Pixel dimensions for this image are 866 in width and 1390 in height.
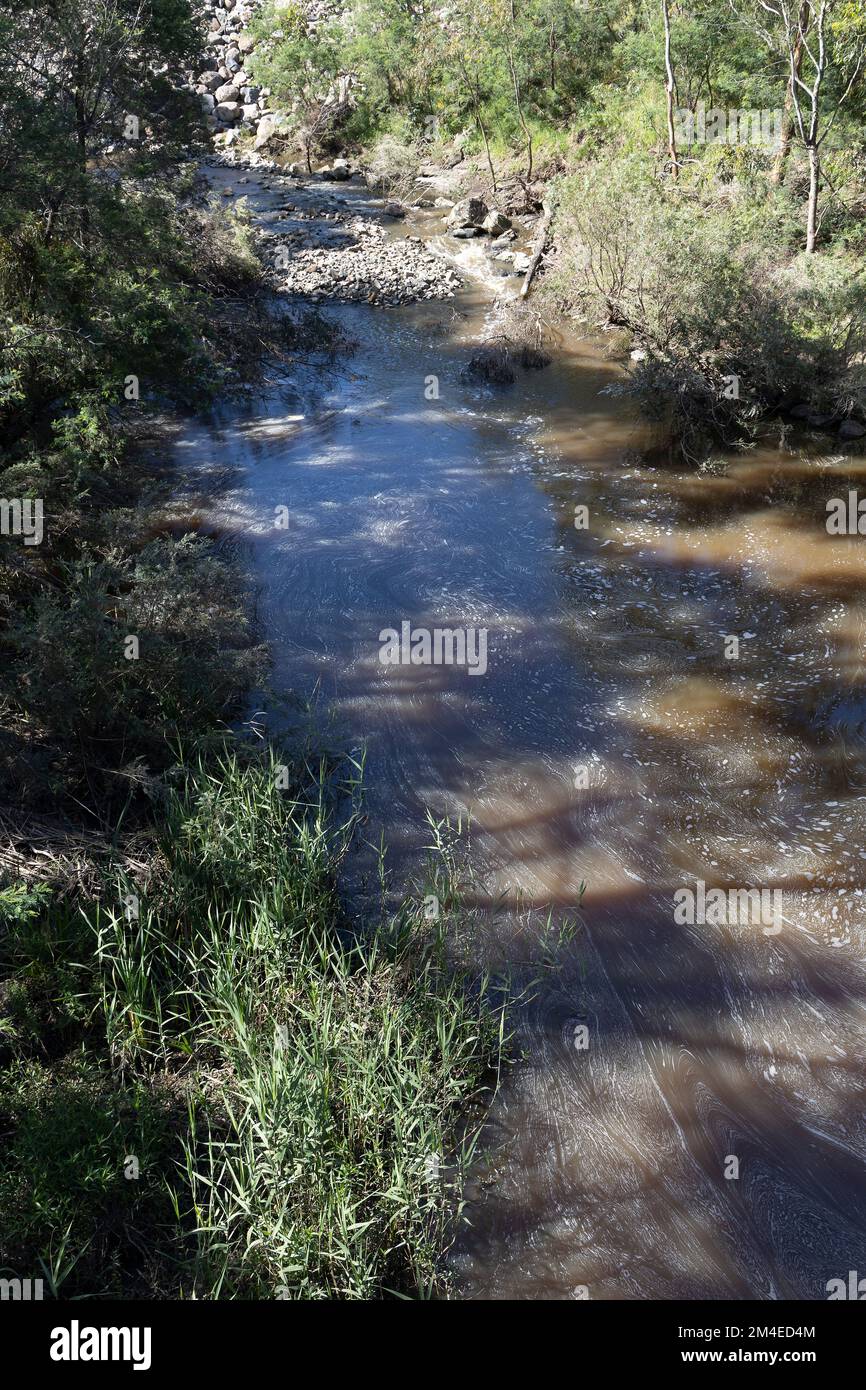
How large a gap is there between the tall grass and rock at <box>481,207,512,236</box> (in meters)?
18.4

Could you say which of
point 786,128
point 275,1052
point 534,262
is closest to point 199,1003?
point 275,1052

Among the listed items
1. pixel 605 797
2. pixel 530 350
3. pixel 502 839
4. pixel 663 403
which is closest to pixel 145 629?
pixel 502 839

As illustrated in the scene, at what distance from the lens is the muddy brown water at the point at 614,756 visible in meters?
4.80

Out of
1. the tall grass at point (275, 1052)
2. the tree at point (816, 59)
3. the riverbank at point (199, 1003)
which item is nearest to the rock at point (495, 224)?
the tree at point (816, 59)

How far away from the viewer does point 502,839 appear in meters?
7.04

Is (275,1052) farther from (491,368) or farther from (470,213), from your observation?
(470,213)

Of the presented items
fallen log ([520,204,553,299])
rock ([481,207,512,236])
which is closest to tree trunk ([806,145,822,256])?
fallen log ([520,204,553,299])

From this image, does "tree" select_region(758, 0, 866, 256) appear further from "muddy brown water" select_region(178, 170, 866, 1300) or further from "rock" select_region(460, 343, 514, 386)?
"rock" select_region(460, 343, 514, 386)

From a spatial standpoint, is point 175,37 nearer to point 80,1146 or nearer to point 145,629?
point 145,629

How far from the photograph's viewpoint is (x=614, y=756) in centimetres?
781

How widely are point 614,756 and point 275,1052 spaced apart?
4160mm

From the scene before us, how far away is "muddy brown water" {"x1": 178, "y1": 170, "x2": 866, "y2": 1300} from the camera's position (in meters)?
4.80

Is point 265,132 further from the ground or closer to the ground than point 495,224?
further from the ground

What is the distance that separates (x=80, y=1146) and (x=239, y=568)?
714 centimetres
